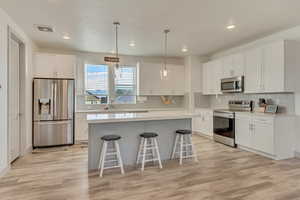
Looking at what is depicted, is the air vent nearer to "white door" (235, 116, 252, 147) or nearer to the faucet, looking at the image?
the faucet

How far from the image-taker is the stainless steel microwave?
15.0 ft

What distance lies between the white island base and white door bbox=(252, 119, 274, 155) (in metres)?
1.52

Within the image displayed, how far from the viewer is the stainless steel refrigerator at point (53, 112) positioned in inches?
173

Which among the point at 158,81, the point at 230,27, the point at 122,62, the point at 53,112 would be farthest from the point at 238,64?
the point at 53,112

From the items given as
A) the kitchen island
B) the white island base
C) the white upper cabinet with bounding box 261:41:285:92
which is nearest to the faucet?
the kitchen island

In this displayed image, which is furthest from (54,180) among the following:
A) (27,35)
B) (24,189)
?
(27,35)

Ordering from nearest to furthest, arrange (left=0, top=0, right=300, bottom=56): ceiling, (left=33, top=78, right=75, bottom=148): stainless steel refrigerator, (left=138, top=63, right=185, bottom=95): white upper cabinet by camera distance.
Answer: (left=0, top=0, right=300, bottom=56): ceiling → (left=33, top=78, right=75, bottom=148): stainless steel refrigerator → (left=138, top=63, right=185, bottom=95): white upper cabinet

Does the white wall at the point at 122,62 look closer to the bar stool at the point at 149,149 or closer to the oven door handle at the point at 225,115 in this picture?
the oven door handle at the point at 225,115

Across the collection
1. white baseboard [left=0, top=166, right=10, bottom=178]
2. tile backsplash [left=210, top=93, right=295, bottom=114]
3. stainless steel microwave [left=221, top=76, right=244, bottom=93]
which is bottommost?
white baseboard [left=0, top=166, right=10, bottom=178]

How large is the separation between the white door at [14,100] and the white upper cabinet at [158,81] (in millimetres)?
3223

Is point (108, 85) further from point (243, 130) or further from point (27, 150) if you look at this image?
point (243, 130)

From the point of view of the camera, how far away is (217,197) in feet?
7.50

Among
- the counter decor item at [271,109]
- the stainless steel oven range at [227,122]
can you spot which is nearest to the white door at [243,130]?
the stainless steel oven range at [227,122]

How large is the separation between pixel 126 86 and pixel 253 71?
A: 12.3ft
